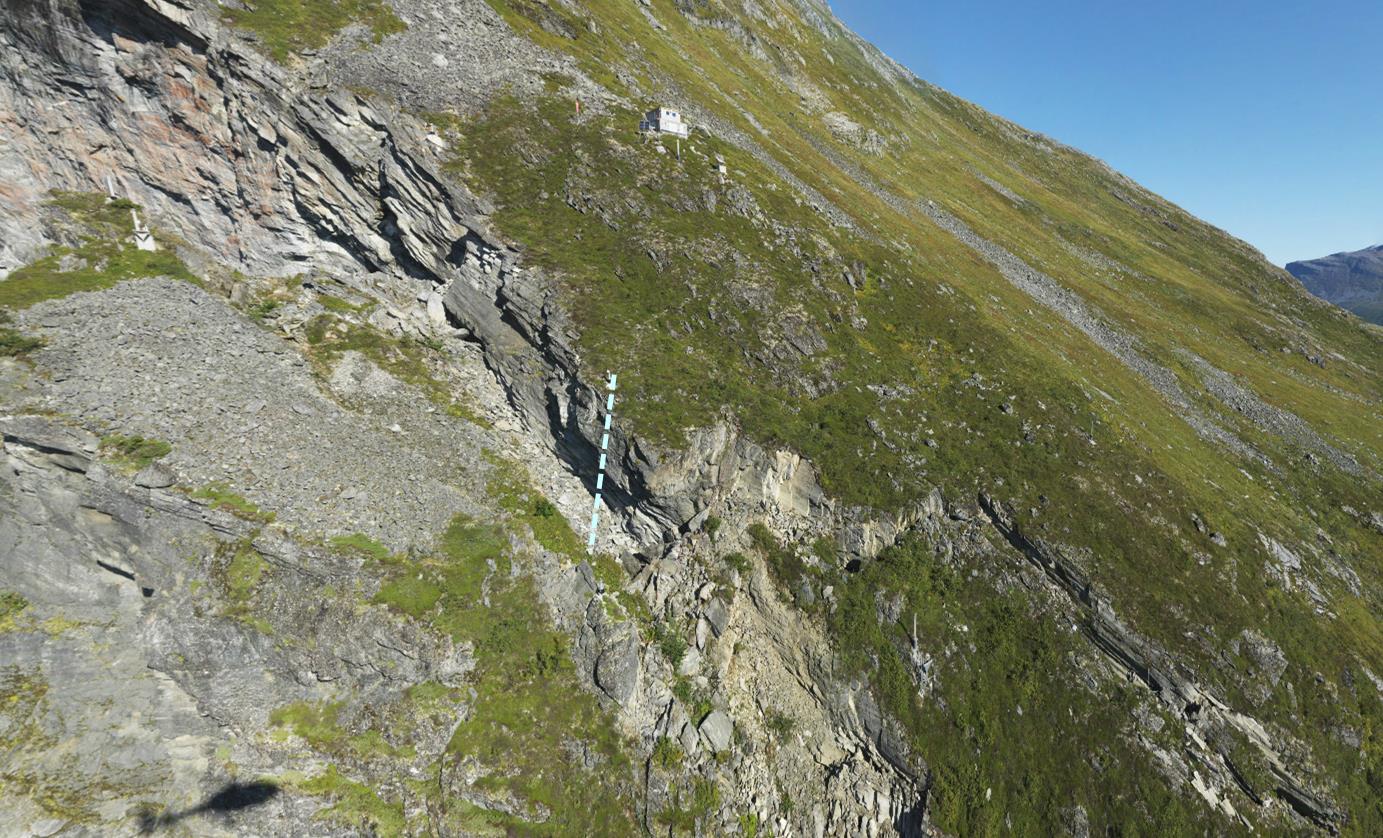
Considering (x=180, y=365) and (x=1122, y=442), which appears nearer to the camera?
(x=180, y=365)

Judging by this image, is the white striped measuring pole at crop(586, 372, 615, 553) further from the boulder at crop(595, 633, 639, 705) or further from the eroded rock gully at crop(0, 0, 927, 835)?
the boulder at crop(595, 633, 639, 705)

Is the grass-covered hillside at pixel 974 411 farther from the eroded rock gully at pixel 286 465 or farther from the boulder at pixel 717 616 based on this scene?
the boulder at pixel 717 616

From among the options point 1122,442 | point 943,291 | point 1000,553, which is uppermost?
point 943,291

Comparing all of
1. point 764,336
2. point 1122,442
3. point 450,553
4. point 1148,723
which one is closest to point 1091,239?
point 1122,442

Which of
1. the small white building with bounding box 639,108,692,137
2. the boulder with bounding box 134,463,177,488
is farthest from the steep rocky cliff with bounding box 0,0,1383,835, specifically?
the small white building with bounding box 639,108,692,137

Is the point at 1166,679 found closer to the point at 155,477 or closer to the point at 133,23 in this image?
the point at 155,477

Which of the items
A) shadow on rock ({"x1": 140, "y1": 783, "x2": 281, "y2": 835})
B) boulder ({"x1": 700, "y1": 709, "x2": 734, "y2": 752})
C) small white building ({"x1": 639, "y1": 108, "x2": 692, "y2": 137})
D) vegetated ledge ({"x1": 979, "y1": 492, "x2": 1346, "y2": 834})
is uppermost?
small white building ({"x1": 639, "y1": 108, "x2": 692, "y2": 137})

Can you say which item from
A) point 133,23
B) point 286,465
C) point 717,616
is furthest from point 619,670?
point 133,23

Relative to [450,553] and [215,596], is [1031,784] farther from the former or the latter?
[215,596]
